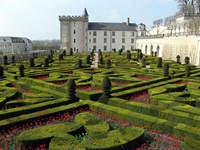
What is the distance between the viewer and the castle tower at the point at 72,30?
64.4m

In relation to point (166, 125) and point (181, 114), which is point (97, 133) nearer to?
point (166, 125)

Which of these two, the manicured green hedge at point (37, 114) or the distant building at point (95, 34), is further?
→ the distant building at point (95, 34)

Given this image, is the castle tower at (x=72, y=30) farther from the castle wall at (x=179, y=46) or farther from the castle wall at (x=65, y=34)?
the castle wall at (x=179, y=46)

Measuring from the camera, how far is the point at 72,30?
212 feet

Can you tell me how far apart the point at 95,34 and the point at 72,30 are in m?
6.84

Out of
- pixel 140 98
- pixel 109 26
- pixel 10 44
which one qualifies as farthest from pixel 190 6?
pixel 10 44

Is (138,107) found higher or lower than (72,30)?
lower

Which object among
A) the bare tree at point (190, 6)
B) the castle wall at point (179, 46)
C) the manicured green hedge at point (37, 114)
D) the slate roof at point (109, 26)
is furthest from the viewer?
the slate roof at point (109, 26)

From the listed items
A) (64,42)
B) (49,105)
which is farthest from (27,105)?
(64,42)

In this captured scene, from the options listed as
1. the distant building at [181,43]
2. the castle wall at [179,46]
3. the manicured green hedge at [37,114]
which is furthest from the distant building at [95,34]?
the manicured green hedge at [37,114]

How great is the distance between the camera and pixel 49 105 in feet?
32.8

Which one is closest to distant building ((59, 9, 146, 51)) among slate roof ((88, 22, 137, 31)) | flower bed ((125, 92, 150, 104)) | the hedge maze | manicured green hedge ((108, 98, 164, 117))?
slate roof ((88, 22, 137, 31))

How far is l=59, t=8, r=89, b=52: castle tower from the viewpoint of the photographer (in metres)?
64.4

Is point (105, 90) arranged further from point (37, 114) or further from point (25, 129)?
point (25, 129)
